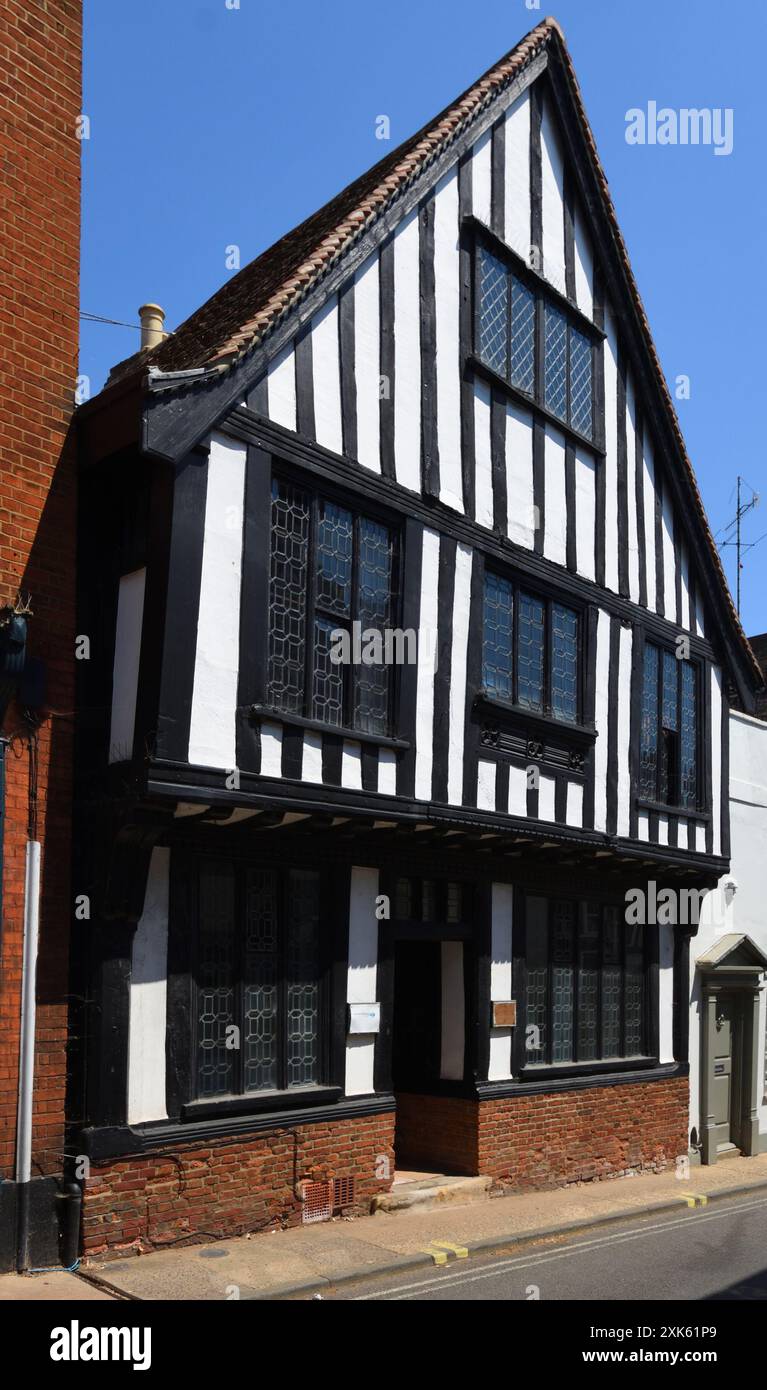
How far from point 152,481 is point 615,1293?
6473 mm

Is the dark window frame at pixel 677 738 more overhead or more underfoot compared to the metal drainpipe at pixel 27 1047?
more overhead

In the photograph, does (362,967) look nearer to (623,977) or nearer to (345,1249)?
(345,1249)

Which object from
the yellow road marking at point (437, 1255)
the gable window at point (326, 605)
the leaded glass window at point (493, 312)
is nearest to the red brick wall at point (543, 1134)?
the yellow road marking at point (437, 1255)

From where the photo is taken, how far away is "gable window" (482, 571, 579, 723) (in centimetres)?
1200

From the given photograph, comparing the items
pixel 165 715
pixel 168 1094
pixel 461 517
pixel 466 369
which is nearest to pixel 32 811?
pixel 165 715

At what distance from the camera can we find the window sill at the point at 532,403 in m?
11.8

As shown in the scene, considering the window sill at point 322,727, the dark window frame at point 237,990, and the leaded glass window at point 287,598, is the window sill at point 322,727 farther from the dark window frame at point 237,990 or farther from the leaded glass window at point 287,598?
the dark window frame at point 237,990

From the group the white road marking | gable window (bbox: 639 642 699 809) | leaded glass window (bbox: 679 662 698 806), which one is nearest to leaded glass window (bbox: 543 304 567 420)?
gable window (bbox: 639 642 699 809)

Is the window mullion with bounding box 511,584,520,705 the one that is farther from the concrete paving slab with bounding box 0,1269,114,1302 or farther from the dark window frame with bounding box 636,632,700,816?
the concrete paving slab with bounding box 0,1269,114,1302

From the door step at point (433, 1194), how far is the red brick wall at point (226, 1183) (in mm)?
134

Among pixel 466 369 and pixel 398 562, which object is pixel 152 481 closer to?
pixel 398 562

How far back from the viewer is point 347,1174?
1035cm

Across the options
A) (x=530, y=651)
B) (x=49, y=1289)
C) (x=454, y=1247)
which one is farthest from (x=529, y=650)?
(x=49, y=1289)

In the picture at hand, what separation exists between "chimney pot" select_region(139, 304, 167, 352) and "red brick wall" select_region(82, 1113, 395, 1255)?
9.66 metres
